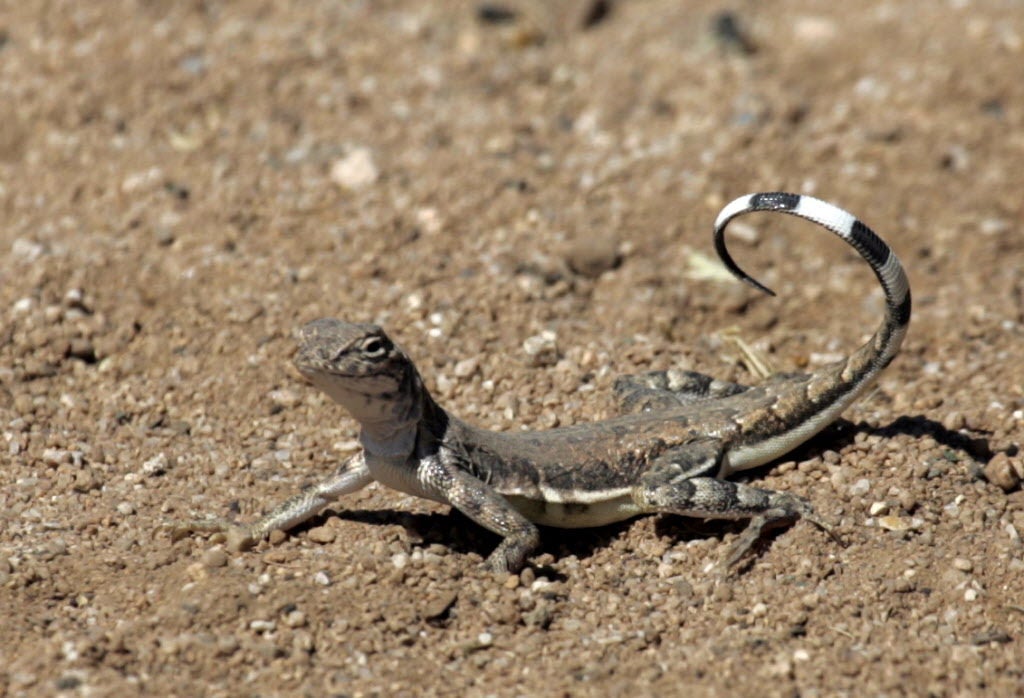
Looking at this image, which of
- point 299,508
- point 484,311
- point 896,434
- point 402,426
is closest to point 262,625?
point 299,508

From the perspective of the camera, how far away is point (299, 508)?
6285mm

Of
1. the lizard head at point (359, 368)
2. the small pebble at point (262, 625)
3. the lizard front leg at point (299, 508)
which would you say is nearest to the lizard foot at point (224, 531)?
the lizard front leg at point (299, 508)

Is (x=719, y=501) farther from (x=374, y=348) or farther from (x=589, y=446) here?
(x=374, y=348)

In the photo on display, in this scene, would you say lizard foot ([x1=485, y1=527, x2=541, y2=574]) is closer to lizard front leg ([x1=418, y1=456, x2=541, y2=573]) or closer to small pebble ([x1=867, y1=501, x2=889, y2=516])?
lizard front leg ([x1=418, y1=456, x2=541, y2=573])

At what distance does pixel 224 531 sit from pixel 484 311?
243cm

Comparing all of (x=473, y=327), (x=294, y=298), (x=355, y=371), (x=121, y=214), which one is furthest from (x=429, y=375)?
(x=121, y=214)

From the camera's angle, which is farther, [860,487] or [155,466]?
[155,466]

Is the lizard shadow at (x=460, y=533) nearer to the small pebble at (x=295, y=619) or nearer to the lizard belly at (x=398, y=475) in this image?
the lizard belly at (x=398, y=475)

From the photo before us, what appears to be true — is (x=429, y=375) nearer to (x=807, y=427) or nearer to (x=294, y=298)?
(x=294, y=298)

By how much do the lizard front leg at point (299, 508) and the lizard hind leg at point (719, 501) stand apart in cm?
134

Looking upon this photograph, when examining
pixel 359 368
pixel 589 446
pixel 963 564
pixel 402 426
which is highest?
pixel 359 368

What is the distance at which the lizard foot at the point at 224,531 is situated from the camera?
20.1ft

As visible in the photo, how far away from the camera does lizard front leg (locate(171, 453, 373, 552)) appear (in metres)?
6.24

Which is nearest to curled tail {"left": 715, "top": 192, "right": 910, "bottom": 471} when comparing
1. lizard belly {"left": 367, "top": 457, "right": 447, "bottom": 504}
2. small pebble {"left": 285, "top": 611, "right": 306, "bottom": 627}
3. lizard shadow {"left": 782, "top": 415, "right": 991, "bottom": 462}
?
lizard shadow {"left": 782, "top": 415, "right": 991, "bottom": 462}
